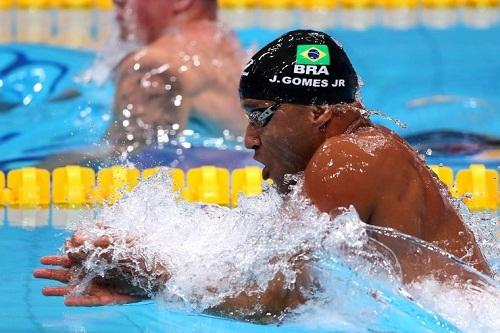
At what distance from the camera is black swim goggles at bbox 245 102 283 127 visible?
106 inches

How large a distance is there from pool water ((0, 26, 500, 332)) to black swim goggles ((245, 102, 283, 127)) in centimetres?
46

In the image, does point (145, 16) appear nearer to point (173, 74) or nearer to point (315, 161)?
point (173, 74)

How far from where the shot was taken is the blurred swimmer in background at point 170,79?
4.74m

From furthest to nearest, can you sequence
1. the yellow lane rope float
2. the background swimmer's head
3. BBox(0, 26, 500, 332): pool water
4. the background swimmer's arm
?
the background swimmer's head, the background swimmer's arm, the yellow lane rope float, BBox(0, 26, 500, 332): pool water

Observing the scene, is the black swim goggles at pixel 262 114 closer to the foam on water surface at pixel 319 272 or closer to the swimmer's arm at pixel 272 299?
the foam on water surface at pixel 319 272

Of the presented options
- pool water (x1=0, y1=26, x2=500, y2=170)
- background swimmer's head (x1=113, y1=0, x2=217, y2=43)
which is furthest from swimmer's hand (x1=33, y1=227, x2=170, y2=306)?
background swimmer's head (x1=113, y1=0, x2=217, y2=43)

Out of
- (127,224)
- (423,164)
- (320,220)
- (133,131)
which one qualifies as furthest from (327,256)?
(133,131)

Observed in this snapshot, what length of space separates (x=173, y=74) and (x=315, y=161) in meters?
2.32

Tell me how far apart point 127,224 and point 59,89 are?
314 cm

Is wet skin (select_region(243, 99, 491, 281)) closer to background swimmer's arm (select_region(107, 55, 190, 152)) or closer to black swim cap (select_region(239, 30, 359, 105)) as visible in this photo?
black swim cap (select_region(239, 30, 359, 105))

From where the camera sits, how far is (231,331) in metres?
2.79

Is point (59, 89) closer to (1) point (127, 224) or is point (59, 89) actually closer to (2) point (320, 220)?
(1) point (127, 224)

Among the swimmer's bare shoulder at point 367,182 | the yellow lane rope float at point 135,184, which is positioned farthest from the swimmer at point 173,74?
the swimmer's bare shoulder at point 367,182

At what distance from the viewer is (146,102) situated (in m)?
4.76
